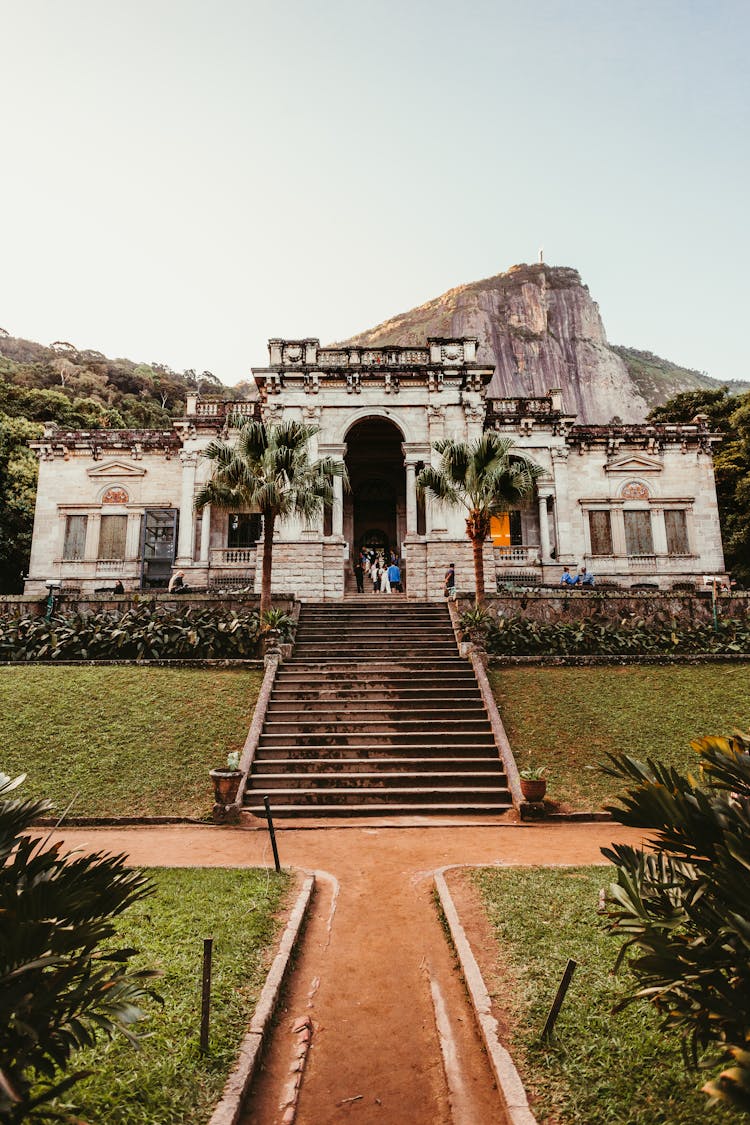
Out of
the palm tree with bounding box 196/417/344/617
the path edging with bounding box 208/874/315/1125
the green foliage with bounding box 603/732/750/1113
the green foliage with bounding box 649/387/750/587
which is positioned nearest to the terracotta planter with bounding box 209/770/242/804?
the path edging with bounding box 208/874/315/1125

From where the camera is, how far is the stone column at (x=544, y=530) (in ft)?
78.4

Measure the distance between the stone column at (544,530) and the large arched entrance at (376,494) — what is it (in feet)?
18.0

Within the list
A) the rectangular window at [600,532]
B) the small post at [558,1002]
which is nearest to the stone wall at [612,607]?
the rectangular window at [600,532]

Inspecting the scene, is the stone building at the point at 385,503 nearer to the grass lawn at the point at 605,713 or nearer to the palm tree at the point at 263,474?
the palm tree at the point at 263,474

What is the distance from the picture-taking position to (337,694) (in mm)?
12453

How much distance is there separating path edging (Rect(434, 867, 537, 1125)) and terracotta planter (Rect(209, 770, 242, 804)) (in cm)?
431

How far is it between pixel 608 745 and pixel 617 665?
398 centimetres

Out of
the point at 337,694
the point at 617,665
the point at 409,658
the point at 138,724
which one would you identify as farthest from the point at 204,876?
the point at 617,665

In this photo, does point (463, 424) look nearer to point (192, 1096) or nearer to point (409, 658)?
point (409, 658)

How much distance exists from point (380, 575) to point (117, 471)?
12070mm

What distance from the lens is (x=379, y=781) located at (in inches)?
389

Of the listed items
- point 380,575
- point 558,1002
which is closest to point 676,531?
point 380,575

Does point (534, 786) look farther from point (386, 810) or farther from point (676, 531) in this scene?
point (676, 531)

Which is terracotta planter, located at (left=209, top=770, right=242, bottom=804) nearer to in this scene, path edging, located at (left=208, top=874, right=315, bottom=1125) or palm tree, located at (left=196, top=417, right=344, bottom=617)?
path edging, located at (left=208, top=874, right=315, bottom=1125)
